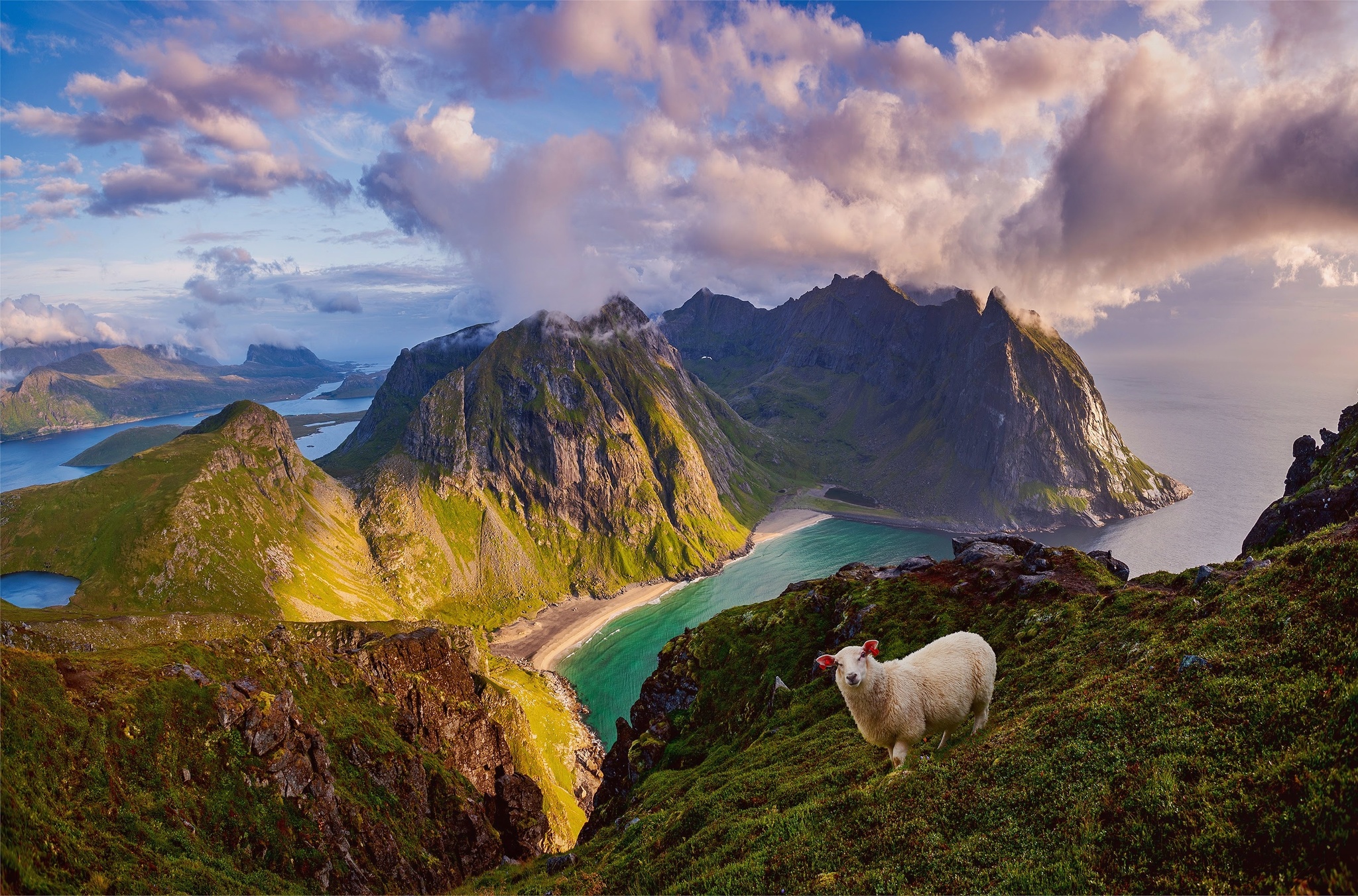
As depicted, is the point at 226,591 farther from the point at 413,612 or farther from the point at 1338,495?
the point at 1338,495

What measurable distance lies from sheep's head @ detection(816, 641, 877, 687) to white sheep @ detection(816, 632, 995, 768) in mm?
24

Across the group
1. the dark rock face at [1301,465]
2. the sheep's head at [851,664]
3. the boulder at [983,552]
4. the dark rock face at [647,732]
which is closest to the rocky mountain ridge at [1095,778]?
the sheep's head at [851,664]

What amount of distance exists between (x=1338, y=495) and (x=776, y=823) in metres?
66.4

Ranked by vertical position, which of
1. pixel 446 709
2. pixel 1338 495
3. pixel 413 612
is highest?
pixel 1338 495

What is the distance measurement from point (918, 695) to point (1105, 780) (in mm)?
7000

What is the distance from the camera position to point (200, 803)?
1291 inches

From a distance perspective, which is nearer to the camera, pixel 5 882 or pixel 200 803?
pixel 5 882

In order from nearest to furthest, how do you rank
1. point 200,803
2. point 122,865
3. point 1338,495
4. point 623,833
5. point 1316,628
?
point 1316,628 → point 122,865 → point 623,833 → point 200,803 → point 1338,495

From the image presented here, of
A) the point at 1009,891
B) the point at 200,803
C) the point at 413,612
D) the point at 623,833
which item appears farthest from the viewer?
the point at 413,612

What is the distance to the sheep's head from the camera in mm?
18797

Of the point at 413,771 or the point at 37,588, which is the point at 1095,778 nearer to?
the point at 413,771

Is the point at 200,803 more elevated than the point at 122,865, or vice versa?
the point at 122,865

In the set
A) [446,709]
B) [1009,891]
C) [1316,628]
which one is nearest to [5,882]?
[1009,891]

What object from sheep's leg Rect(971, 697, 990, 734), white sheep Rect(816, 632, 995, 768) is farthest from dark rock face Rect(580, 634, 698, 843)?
sheep's leg Rect(971, 697, 990, 734)
